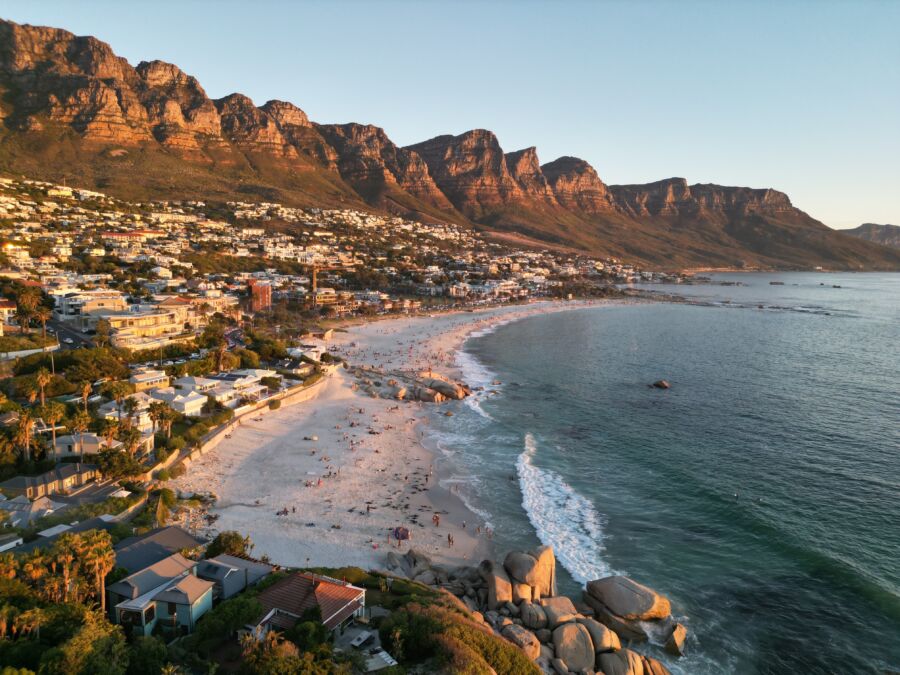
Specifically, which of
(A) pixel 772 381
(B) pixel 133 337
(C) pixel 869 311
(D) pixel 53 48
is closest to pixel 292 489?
(B) pixel 133 337

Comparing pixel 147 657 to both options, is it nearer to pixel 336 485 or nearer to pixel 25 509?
pixel 25 509

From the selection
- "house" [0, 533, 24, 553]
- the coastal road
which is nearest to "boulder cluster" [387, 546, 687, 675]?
"house" [0, 533, 24, 553]

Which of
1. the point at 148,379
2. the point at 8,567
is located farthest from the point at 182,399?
the point at 8,567

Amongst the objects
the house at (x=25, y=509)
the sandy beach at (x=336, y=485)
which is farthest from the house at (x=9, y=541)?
the sandy beach at (x=336, y=485)

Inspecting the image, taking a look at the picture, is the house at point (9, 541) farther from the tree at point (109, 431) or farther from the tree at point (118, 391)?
the tree at point (118, 391)

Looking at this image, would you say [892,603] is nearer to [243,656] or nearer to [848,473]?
[848,473]

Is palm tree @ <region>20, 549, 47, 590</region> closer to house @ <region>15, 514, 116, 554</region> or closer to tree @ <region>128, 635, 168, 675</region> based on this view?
house @ <region>15, 514, 116, 554</region>
